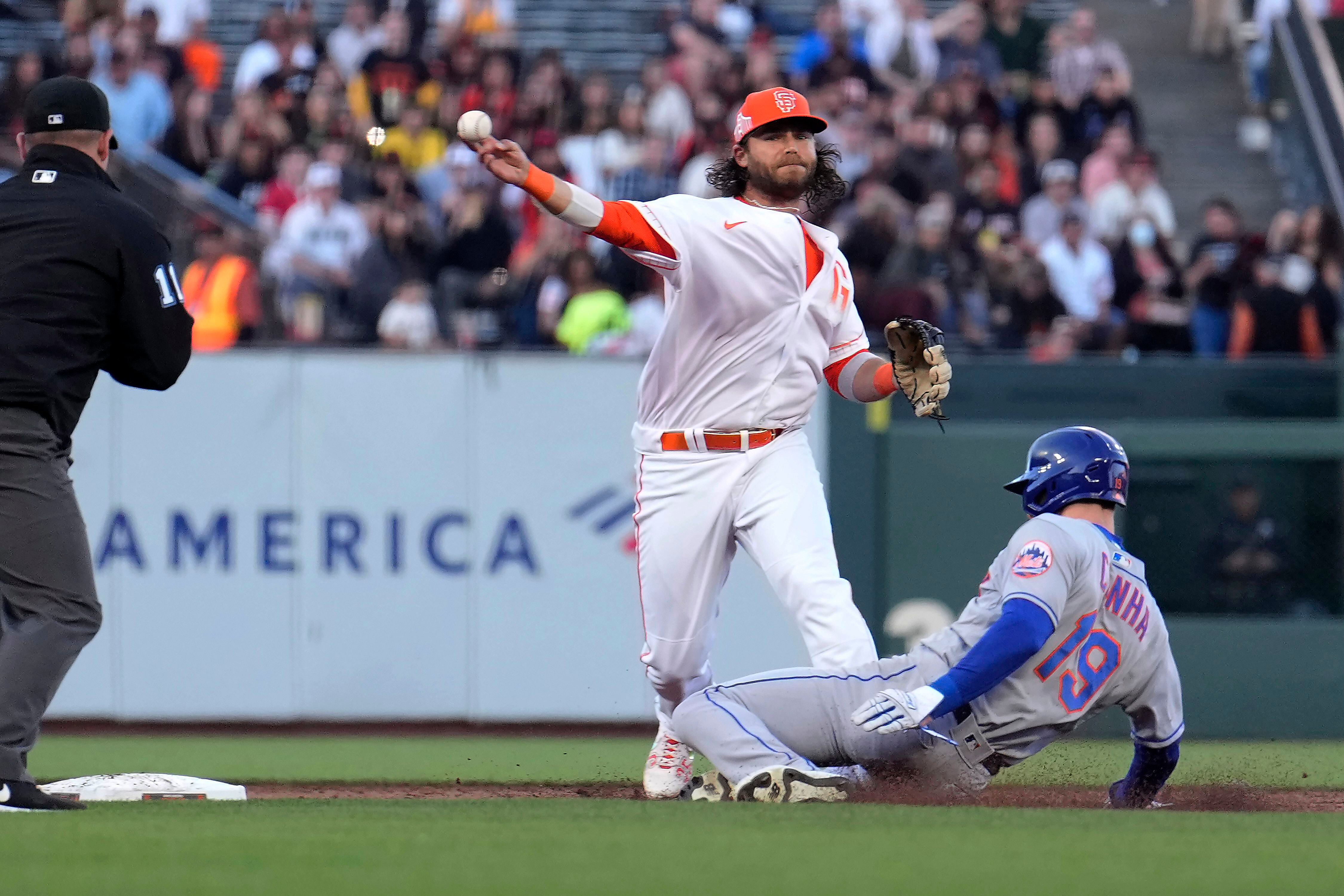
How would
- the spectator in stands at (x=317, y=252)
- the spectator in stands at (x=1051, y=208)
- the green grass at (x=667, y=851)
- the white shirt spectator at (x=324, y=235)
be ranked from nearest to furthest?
the green grass at (x=667, y=851) → the spectator in stands at (x=317, y=252) → the white shirt spectator at (x=324, y=235) → the spectator in stands at (x=1051, y=208)

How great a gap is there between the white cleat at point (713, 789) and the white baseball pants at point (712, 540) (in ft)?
1.28

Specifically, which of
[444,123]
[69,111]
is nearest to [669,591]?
[69,111]

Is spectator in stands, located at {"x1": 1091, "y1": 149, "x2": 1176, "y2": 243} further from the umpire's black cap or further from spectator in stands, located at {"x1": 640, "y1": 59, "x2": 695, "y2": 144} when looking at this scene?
the umpire's black cap

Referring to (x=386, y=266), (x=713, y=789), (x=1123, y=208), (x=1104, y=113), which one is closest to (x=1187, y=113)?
(x=1104, y=113)

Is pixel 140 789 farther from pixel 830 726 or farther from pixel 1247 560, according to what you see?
pixel 1247 560

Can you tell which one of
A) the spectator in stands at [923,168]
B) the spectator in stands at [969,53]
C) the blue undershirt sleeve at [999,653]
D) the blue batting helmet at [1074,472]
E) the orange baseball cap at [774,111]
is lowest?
the blue undershirt sleeve at [999,653]

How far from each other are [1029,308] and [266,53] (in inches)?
266

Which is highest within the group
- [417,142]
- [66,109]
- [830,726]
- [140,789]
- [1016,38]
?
[1016,38]

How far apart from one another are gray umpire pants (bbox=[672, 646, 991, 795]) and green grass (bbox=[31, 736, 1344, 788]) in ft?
4.33

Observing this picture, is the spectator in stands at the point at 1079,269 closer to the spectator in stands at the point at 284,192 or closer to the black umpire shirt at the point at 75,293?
the spectator in stands at the point at 284,192

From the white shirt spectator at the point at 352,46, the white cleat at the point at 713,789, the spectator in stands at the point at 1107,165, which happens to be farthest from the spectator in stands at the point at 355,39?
the white cleat at the point at 713,789

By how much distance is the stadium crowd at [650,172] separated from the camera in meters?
11.8

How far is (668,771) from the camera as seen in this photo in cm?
613

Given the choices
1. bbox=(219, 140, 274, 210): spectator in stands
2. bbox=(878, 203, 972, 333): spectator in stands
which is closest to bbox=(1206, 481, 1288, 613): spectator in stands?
bbox=(878, 203, 972, 333): spectator in stands
